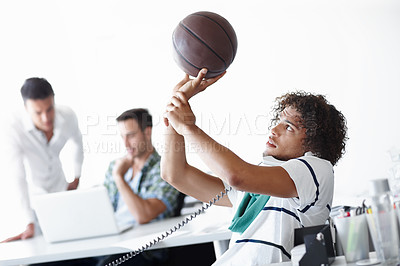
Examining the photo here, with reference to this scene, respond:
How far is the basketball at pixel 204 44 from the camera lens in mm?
1490

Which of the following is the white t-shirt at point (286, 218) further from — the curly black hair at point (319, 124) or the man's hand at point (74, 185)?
the man's hand at point (74, 185)

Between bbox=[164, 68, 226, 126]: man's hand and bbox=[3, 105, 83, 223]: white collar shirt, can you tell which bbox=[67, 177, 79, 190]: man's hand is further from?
bbox=[164, 68, 226, 126]: man's hand

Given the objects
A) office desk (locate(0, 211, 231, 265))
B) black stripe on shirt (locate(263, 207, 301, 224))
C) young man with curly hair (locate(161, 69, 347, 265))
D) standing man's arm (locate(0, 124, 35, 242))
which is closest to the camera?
young man with curly hair (locate(161, 69, 347, 265))

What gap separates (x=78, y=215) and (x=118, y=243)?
1.16ft

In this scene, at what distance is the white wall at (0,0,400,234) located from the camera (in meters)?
6.05

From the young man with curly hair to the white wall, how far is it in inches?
170

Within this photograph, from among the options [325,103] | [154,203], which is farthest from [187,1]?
[325,103]

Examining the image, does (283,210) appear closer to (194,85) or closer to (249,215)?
(249,215)

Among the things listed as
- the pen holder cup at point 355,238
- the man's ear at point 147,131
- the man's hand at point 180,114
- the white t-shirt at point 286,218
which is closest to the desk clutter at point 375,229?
the pen holder cup at point 355,238

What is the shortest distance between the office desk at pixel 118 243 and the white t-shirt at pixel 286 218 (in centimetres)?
65

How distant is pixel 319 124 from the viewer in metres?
1.50

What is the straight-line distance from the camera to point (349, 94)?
6219 mm

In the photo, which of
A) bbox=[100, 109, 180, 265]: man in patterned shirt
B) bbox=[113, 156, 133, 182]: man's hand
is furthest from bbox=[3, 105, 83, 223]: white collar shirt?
bbox=[113, 156, 133, 182]: man's hand

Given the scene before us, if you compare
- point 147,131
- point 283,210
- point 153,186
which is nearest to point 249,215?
point 283,210
